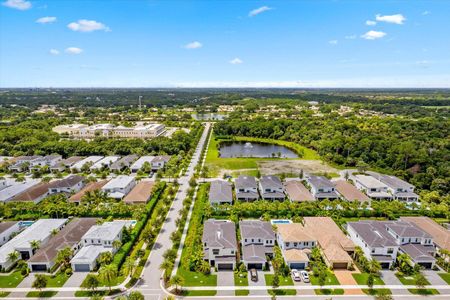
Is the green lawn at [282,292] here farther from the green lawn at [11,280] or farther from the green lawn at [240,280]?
the green lawn at [11,280]

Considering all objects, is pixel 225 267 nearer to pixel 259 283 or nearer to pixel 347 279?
pixel 259 283

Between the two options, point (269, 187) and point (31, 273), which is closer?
point (31, 273)

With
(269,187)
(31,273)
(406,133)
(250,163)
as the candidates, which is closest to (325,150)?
(250,163)

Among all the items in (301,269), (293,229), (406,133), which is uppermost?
(406,133)

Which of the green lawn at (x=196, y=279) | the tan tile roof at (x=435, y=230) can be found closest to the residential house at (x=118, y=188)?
the green lawn at (x=196, y=279)

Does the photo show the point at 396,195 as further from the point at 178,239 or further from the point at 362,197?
the point at 178,239

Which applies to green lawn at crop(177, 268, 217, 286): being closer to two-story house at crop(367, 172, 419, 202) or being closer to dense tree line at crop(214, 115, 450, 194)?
two-story house at crop(367, 172, 419, 202)

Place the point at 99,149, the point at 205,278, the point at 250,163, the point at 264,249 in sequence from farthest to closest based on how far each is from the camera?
the point at 99,149, the point at 250,163, the point at 264,249, the point at 205,278
